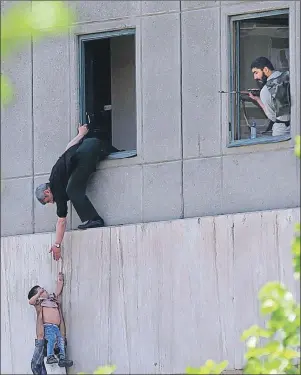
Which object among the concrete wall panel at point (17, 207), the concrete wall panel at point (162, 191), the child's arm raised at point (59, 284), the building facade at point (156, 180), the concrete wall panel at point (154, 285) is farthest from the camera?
the concrete wall panel at point (17, 207)

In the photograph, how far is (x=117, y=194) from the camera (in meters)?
16.2

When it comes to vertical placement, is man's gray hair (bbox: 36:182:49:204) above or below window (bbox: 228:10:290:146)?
below

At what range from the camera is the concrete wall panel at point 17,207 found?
17.0 metres

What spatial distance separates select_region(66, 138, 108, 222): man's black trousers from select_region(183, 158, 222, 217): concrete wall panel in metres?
1.14

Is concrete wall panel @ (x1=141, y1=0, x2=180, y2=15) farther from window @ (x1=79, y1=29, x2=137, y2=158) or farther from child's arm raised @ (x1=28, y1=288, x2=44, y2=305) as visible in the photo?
child's arm raised @ (x1=28, y1=288, x2=44, y2=305)

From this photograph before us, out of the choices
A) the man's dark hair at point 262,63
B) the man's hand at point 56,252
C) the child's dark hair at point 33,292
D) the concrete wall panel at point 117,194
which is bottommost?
the child's dark hair at point 33,292

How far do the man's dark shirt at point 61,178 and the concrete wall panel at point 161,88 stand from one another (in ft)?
3.01

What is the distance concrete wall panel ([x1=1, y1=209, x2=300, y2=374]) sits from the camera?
1476cm

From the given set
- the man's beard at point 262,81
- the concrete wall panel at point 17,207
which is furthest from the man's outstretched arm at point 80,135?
the man's beard at point 262,81

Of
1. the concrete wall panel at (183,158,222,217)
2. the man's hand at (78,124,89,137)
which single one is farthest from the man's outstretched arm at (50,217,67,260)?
the concrete wall panel at (183,158,222,217)

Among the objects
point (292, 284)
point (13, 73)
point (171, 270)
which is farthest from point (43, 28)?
point (13, 73)

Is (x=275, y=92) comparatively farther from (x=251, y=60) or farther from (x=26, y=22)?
(x=26, y=22)

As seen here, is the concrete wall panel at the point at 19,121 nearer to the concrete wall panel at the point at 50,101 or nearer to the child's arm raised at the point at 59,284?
the concrete wall panel at the point at 50,101

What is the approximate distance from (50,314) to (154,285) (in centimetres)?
141
